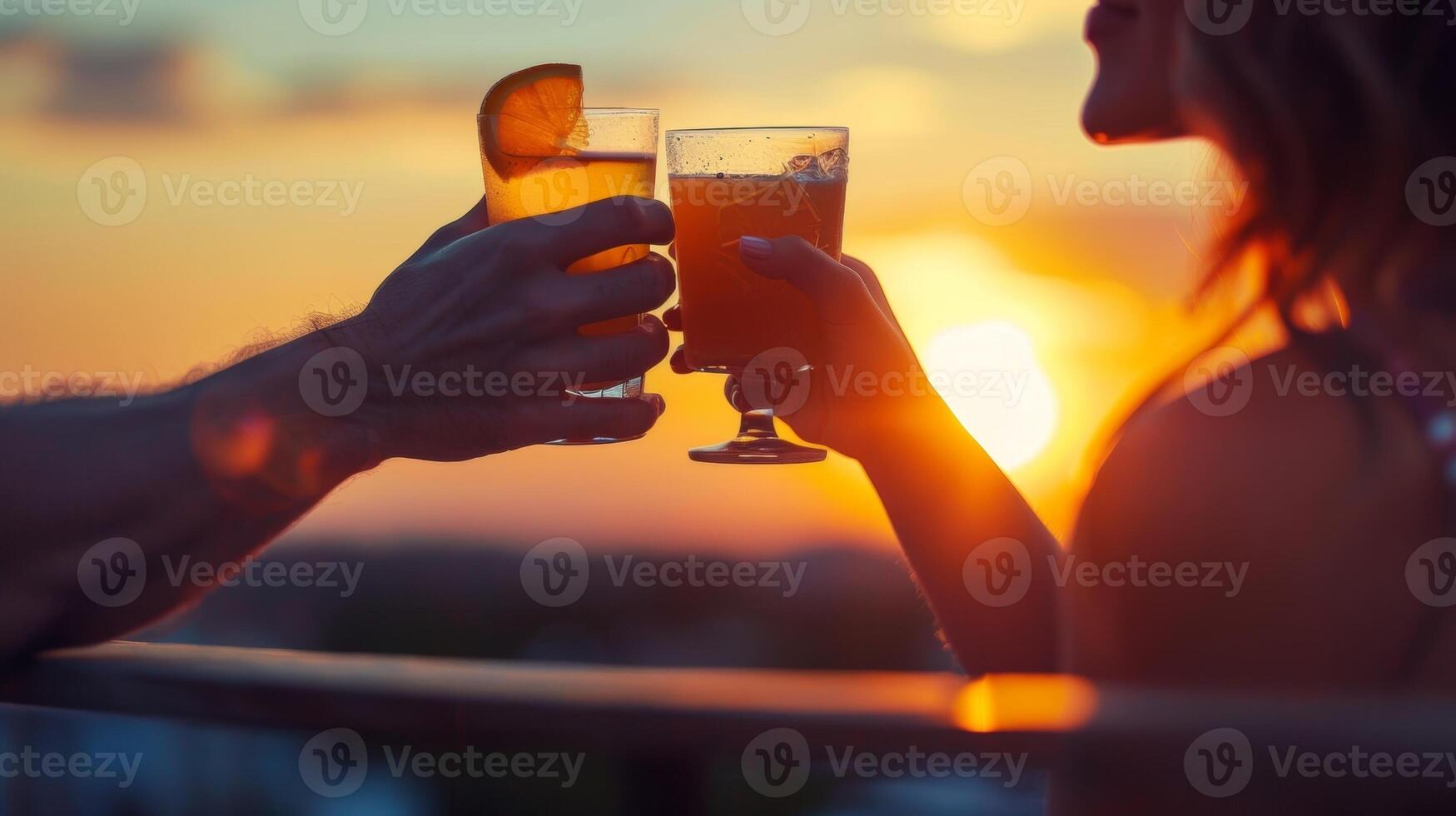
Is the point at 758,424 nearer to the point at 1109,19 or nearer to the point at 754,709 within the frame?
the point at 1109,19

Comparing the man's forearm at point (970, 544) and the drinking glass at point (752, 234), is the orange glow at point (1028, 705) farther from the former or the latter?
the drinking glass at point (752, 234)

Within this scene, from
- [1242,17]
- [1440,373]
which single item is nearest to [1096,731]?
[1440,373]

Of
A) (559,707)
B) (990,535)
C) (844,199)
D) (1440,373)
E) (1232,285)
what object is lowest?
(990,535)

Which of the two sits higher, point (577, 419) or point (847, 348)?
point (847, 348)

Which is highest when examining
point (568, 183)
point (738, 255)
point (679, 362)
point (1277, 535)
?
point (568, 183)

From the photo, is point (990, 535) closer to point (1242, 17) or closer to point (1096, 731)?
point (1242, 17)

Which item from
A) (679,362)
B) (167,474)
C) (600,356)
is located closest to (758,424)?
(679,362)
